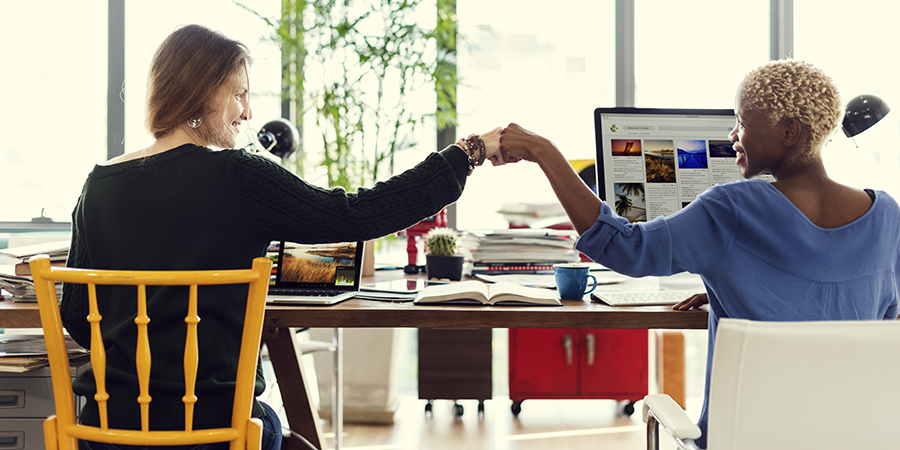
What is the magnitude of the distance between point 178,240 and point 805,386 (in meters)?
0.95

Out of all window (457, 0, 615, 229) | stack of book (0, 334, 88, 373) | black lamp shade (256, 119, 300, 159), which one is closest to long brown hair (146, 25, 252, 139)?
stack of book (0, 334, 88, 373)

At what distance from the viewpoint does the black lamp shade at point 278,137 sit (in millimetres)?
2539

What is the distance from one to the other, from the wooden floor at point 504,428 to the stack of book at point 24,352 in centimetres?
129

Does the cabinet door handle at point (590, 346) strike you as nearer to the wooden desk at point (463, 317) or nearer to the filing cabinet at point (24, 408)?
the wooden desk at point (463, 317)

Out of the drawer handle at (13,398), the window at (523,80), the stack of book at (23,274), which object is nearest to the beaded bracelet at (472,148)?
the stack of book at (23,274)

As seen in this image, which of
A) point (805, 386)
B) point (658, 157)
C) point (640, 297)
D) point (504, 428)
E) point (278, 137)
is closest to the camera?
point (805, 386)

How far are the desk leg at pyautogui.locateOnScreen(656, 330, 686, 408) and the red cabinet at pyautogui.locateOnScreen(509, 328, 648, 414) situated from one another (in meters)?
0.11

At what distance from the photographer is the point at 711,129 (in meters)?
1.86

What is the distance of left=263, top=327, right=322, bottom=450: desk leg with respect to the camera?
6.15ft

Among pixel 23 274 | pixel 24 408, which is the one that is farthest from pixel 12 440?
pixel 23 274

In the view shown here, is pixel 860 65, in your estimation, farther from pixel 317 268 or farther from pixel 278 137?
pixel 317 268

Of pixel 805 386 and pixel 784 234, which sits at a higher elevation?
pixel 784 234

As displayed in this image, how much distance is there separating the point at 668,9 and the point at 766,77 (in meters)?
2.99

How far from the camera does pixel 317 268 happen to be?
1.68m
